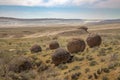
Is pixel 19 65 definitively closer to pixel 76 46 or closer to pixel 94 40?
pixel 76 46

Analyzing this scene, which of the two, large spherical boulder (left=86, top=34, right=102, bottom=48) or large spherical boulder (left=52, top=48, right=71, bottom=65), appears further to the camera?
large spherical boulder (left=86, top=34, right=102, bottom=48)

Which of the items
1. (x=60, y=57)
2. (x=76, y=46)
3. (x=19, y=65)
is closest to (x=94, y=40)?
(x=76, y=46)

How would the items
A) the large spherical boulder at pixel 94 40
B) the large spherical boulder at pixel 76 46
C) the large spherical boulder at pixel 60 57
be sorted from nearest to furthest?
the large spherical boulder at pixel 60 57 → the large spherical boulder at pixel 76 46 → the large spherical boulder at pixel 94 40

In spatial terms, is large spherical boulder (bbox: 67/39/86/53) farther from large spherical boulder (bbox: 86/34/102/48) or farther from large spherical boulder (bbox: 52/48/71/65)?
large spherical boulder (bbox: 52/48/71/65)

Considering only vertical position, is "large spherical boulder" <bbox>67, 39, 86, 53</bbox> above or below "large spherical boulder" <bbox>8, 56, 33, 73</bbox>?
above

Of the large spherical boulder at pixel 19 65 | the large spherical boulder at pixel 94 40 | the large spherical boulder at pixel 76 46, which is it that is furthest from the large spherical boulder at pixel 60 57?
the large spherical boulder at pixel 94 40

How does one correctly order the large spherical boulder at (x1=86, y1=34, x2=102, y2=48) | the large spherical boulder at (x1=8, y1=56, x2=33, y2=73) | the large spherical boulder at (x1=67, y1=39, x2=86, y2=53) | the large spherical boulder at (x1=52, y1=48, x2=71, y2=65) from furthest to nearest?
the large spherical boulder at (x1=86, y1=34, x2=102, y2=48), the large spherical boulder at (x1=67, y1=39, x2=86, y2=53), the large spherical boulder at (x1=52, y1=48, x2=71, y2=65), the large spherical boulder at (x1=8, y1=56, x2=33, y2=73)

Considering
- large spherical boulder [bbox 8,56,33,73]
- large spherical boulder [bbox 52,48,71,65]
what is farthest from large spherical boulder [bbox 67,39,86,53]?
large spherical boulder [bbox 8,56,33,73]

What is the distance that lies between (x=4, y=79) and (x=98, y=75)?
8927mm

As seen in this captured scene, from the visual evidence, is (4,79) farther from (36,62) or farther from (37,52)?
(37,52)

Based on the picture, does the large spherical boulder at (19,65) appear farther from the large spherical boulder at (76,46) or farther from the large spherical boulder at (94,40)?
the large spherical boulder at (94,40)

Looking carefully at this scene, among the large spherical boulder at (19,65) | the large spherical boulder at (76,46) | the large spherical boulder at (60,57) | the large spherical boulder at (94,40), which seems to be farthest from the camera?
the large spherical boulder at (94,40)

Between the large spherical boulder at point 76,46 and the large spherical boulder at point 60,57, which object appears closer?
the large spherical boulder at point 60,57

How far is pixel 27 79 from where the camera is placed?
2733cm
